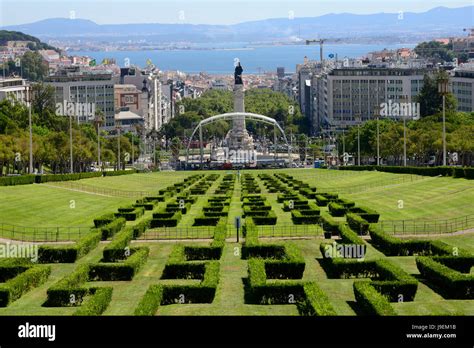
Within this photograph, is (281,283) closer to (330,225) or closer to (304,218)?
(330,225)

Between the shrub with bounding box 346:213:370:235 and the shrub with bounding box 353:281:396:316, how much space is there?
2345cm

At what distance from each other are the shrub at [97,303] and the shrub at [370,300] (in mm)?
9497

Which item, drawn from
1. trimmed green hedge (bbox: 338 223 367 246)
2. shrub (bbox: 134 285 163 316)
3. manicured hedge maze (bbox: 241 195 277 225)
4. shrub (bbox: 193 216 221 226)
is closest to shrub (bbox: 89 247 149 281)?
shrub (bbox: 134 285 163 316)

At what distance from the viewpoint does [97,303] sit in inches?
1299

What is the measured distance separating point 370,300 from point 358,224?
2746cm

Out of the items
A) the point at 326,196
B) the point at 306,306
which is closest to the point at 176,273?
the point at 306,306

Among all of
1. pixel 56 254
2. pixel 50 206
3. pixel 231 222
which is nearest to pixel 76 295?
pixel 56 254

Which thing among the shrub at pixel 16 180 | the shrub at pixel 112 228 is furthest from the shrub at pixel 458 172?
the shrub at pixel 16 180

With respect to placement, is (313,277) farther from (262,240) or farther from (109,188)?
(109,188)

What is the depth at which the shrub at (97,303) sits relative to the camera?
31508mm

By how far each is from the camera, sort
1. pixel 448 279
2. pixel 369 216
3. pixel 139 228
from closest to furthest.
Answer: pixel 448 279, pixel 139 228, pixel 369 216

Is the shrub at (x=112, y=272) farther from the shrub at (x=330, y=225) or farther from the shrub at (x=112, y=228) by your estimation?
the shrub at (x=330, y=225)
